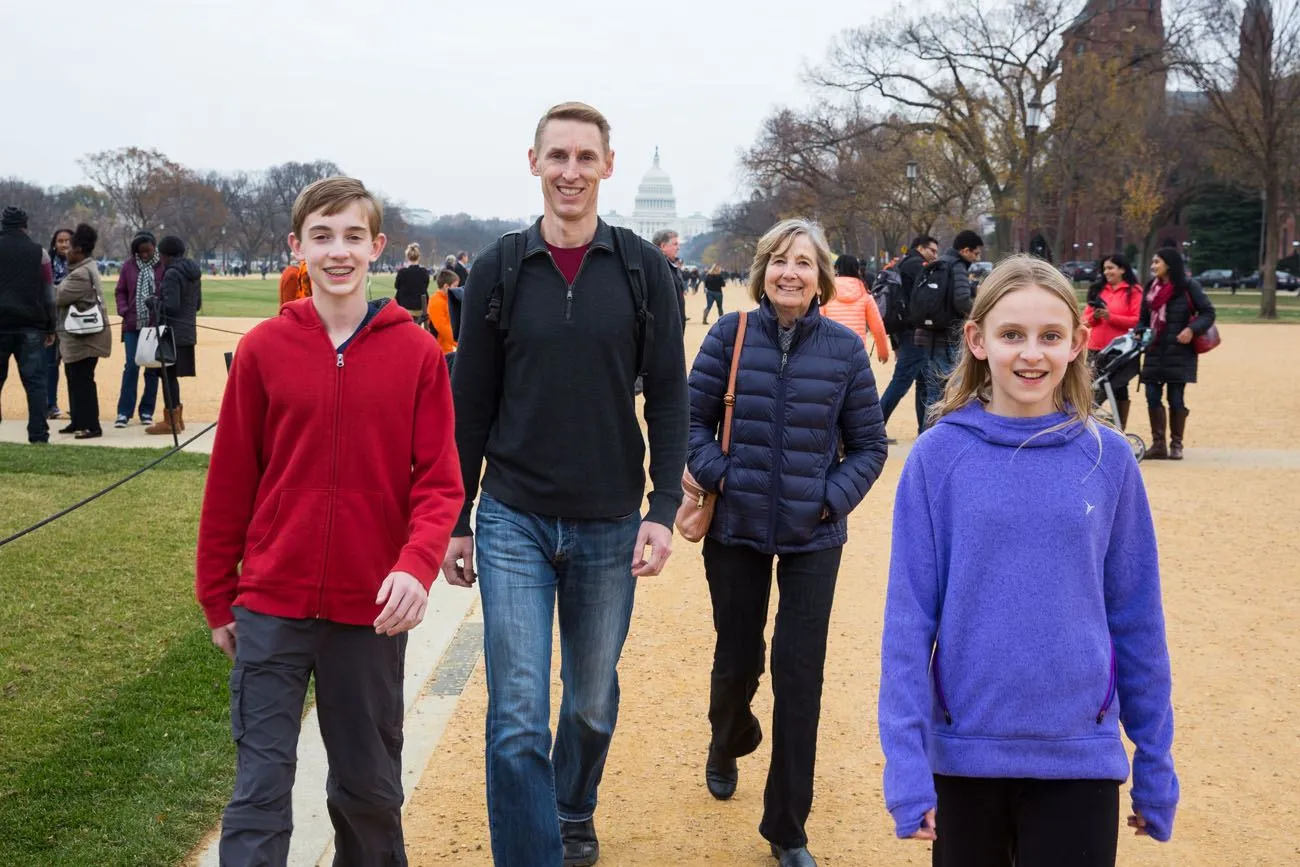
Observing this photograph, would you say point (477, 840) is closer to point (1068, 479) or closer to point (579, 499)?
point (579, 499)

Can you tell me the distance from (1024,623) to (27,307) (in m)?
11.6

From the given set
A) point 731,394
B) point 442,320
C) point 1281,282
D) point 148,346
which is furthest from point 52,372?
point 1281,282

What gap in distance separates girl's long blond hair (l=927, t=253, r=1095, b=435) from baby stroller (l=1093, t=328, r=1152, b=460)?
9.53m

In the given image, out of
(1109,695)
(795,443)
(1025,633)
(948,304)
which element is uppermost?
(948,304)

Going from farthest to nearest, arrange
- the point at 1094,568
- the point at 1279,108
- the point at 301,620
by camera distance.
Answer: the point at 1279,108, the point at 301,620, the point at 1094,568

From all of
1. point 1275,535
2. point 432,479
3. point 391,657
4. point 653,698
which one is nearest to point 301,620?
point 391,657

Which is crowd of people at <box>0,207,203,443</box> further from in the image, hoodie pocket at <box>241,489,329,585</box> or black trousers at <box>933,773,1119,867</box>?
black trousers at <box>933,773,1119,867</box>

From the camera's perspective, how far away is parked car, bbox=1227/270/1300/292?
77.2m

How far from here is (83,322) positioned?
13.0 metres

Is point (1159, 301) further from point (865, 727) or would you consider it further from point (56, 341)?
point (56, 341)

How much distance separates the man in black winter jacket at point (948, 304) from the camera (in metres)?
11.9

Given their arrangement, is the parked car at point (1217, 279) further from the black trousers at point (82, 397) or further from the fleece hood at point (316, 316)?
the fleece hood at point (316, 316)

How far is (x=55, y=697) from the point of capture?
5605 mm

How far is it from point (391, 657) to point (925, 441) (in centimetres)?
138
